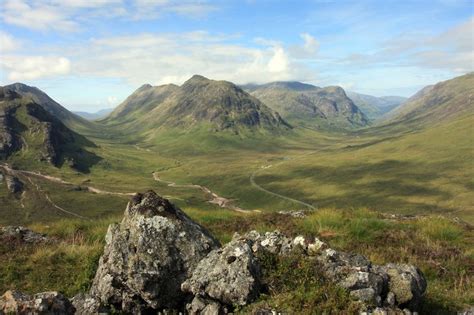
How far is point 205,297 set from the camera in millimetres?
10945

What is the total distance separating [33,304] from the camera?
10297mm

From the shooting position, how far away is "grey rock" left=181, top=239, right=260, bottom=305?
10.5 meters

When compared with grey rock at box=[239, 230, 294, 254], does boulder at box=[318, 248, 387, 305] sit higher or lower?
lower

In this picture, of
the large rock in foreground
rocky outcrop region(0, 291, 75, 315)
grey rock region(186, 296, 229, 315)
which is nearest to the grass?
grey rock region(186, 296, 229, 315)

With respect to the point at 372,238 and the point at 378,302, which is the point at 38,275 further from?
the point at 372,238

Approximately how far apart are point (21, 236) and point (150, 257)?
1135 centimetres

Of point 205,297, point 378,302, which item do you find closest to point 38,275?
point 205,297

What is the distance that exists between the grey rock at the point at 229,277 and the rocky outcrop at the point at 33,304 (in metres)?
3.15

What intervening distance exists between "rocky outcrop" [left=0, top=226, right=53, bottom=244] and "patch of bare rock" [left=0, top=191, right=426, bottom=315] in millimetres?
8469

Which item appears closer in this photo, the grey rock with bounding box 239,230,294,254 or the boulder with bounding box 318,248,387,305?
the boulder with bounding box 318,248,387,305

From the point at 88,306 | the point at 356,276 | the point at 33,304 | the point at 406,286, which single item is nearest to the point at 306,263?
the point at 356,276

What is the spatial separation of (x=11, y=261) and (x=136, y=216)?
6841 millimetres

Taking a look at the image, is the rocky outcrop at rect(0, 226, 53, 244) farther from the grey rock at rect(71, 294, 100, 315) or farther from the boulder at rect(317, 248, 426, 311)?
the boulder at rect(317, 248, 426, 311)

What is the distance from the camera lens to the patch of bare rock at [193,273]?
10.6 metres
